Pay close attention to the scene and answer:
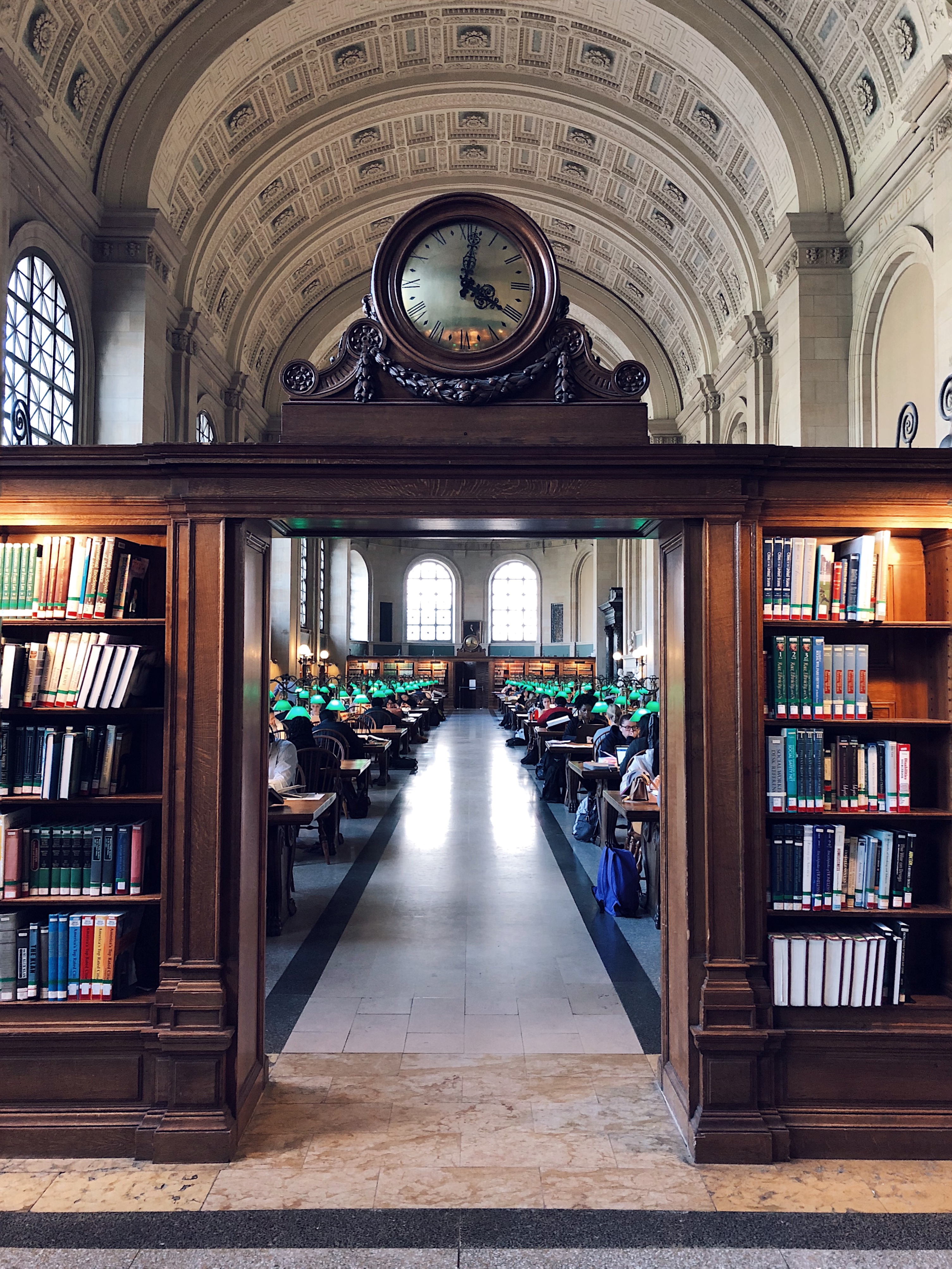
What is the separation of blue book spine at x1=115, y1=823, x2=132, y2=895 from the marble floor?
1001mm

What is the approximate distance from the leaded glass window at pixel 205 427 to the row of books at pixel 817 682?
1366 cm

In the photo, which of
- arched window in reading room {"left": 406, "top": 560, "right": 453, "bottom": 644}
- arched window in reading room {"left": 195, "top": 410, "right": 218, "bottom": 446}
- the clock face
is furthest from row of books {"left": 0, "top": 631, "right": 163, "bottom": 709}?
arched window in reading room {"left": 406, "top": 560, "right": 453, "bottom": 644}

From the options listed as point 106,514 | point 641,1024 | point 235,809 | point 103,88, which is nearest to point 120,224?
point 103,88

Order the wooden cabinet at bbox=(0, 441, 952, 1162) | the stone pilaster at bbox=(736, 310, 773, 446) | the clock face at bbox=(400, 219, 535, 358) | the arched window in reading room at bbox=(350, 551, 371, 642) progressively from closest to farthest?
the wooden cabinet at bbox=(0, 441, 952, 1162) < the clock face at bbox=(400, 219, 535, 358) < the stone pilaster at bbox=(736, 310, 773, 446) < the arched window in reading room at bbox=(350, 551, 371, 642)

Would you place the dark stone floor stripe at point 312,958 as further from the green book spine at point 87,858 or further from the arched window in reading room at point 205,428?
the arched window in reading room at point 205,428

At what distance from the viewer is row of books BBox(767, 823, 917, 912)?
341cm

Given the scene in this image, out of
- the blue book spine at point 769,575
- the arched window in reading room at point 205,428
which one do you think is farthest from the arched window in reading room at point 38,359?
the blue book spine at point 769,575

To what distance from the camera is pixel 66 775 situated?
3.32 meters

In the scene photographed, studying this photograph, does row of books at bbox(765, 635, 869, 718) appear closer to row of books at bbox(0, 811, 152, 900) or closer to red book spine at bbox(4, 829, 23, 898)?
row of books at bbox(0, 811, 152, 900)

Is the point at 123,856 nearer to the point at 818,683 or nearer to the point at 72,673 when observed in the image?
the point at 72,673

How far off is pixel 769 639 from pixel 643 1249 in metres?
2.23

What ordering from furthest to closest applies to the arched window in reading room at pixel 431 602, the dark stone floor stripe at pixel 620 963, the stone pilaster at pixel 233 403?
the arched window in reading room at pixel 431 602 < the stone pilaster at pixel 233 403 < the dark stone floor stripe at pixel 620 963

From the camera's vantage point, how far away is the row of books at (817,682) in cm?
346

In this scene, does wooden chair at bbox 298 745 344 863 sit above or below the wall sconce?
below
